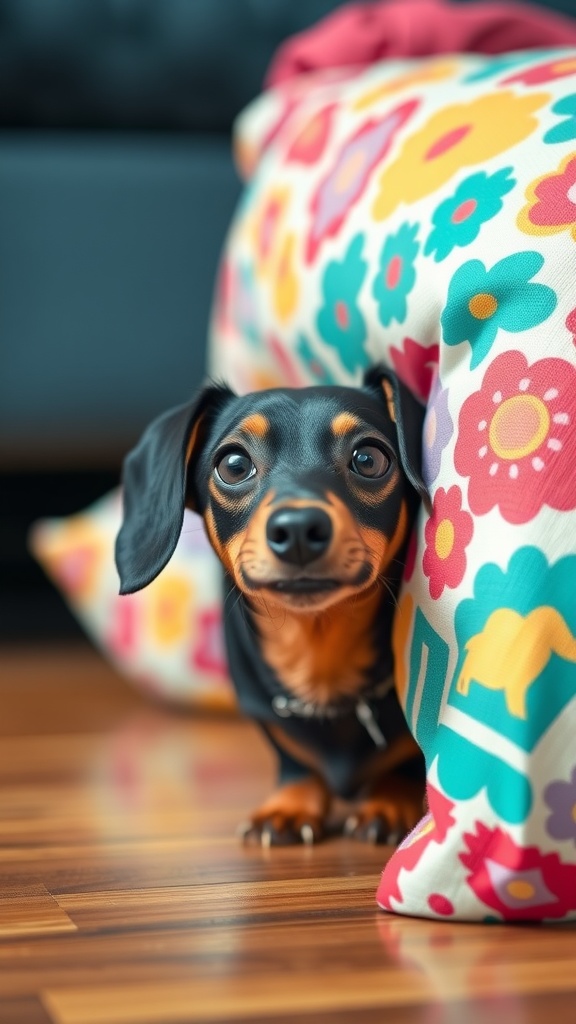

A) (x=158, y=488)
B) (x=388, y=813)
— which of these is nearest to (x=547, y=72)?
(x=158, y=488)

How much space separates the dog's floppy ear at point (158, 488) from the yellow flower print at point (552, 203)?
38 centimetres

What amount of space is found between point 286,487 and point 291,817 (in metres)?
0.38

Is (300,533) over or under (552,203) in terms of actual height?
under

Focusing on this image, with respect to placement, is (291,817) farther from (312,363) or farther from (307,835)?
(312,363)

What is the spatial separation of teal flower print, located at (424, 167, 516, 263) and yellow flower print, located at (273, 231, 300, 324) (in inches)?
15.6

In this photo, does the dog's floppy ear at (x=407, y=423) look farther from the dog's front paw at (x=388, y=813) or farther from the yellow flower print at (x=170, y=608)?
the yellow flower print at (x=170, y=608)

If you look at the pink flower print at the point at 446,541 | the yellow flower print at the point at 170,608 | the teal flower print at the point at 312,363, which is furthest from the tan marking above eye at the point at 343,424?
the yellow flower print at the point at 170,608

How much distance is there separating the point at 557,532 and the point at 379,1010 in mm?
383

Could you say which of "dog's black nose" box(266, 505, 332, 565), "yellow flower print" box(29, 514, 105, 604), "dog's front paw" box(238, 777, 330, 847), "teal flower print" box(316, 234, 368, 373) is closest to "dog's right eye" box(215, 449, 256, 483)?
"dog's black nose" box(266, 505, 332, 565)

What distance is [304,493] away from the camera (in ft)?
3.76

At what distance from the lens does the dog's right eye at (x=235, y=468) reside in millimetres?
1264

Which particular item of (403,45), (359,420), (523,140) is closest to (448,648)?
(359,420)

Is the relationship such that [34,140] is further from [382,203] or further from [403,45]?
[382,203]

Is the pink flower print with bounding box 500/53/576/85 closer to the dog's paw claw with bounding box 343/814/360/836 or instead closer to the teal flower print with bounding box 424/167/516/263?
the teal flower print with bounding box 424/167/516/263
